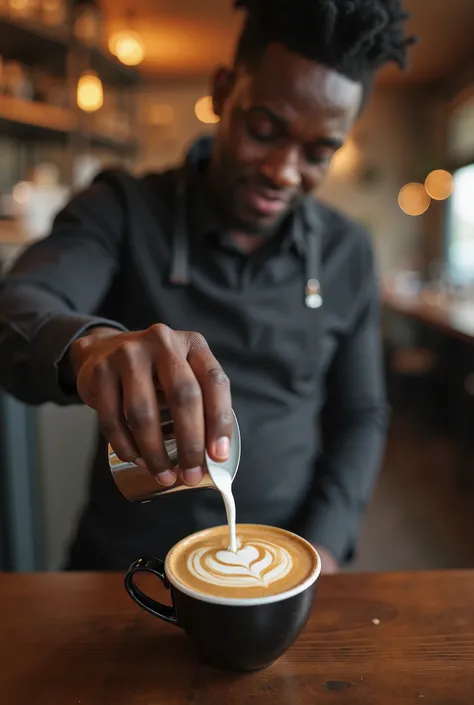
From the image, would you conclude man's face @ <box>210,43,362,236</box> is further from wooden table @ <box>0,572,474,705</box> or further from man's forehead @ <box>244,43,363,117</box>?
wooden table @ <box>0,572,474,705</box>

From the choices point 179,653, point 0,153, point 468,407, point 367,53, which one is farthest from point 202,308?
point 0,153

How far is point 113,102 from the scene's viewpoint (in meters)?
5.17

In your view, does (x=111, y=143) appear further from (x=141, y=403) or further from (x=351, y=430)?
(x=141, y=403)

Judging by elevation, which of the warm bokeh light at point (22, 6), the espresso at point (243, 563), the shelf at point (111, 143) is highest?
the warm bokeh light at point (22, 6)

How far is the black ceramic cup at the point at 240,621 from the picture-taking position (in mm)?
621

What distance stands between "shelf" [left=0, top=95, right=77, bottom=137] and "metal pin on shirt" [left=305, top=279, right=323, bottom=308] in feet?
9.00

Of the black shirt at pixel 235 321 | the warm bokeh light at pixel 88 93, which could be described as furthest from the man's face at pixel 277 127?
the warm bokeh light at pixel 88 93

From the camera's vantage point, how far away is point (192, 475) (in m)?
0.64

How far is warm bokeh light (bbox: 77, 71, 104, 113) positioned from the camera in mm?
4066

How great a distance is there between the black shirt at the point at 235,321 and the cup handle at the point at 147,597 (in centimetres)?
50

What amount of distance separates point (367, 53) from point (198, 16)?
478 centimetres

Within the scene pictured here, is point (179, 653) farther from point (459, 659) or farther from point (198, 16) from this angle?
point (198, 16)

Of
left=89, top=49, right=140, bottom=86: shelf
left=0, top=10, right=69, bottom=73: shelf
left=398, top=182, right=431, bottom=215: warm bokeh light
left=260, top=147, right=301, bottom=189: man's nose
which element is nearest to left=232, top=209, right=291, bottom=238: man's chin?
left=260, top=147, right=301, bottom=189: man's nose

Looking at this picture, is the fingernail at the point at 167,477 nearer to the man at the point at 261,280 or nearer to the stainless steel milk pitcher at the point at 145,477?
the stainless steel milk pitcher at the point at 145,477
